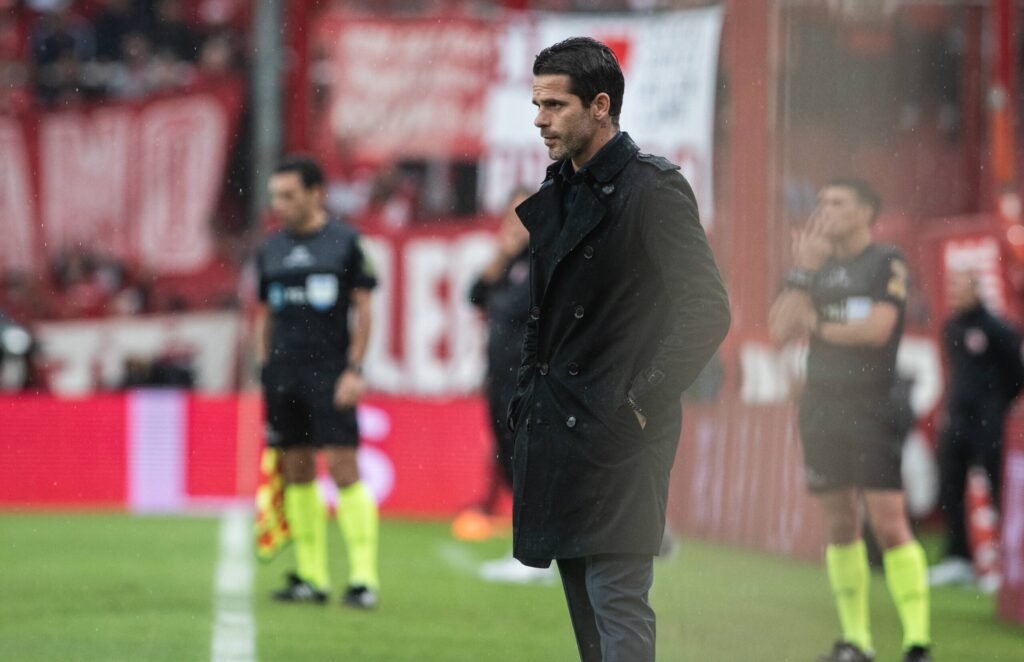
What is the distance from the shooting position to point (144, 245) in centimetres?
2152

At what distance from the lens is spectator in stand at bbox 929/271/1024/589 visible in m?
12.4

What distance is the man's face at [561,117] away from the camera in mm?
4773

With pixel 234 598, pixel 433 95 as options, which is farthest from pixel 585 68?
pixel 433 95

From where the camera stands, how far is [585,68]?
4.76 metres

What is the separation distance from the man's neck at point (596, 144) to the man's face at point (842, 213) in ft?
9.70

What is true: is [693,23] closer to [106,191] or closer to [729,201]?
[729,201]

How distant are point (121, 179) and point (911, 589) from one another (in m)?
15.4

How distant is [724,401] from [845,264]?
619cm

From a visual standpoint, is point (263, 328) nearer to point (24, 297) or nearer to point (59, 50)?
point (24, 297)

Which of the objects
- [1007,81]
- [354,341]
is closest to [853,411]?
[354,341]

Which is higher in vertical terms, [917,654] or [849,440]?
[849,440]

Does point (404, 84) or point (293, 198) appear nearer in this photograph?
point (293, 198)

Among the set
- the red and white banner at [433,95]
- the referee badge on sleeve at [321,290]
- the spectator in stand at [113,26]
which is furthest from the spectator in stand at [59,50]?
the referee badge on sleeve at [321,290]

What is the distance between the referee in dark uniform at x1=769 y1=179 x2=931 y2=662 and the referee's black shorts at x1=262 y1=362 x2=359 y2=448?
2.55 meters
